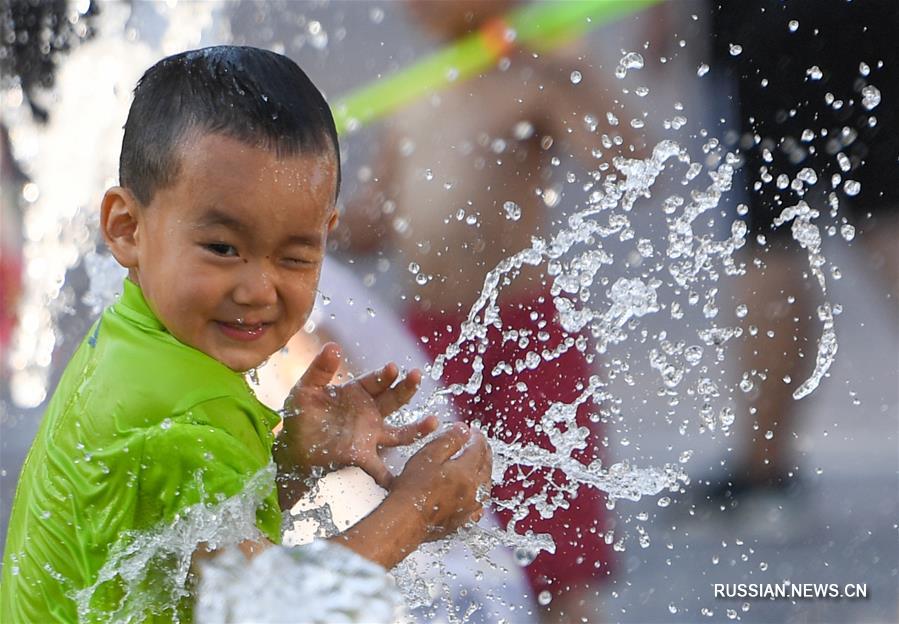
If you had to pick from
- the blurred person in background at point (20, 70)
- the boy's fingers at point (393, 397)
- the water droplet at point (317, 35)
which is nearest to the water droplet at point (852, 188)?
the water droplet at point (317, 35)

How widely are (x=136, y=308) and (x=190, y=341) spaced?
8 centimetres

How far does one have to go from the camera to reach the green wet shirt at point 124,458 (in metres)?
1.25

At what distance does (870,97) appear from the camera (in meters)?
3.06

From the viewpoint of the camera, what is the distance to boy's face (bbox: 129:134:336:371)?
1.34 m

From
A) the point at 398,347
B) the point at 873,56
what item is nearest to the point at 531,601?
the point at 398,347

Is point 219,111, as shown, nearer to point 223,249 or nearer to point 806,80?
point 223,249

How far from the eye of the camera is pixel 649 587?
2855 millimetres

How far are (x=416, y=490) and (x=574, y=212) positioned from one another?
161 centimetres

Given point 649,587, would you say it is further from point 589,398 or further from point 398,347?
point 398,347

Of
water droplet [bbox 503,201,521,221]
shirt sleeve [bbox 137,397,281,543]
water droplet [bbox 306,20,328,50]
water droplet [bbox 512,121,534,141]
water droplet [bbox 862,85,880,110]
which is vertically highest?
water droplet [bbox 306,20,328,50]

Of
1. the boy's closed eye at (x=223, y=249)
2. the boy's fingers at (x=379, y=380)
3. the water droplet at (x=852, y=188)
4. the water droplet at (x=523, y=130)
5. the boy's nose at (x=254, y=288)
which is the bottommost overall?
the boy's nose at (x=254, y=288)

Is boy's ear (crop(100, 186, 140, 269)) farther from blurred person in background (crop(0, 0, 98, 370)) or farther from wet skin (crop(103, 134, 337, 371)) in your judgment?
blurred person in background (crop(0, 0, 98, 370))

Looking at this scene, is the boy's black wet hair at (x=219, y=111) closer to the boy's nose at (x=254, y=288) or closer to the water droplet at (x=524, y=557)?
the boy's nose at (x=254, y=288)

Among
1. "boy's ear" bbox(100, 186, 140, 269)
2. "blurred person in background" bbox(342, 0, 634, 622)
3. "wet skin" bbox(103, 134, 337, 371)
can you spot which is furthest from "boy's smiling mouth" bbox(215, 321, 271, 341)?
"blurred person in background" bbox(342, 0, 634, 622)
